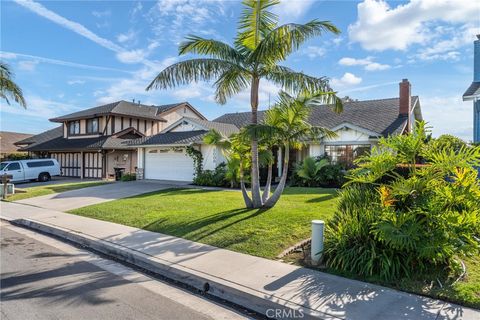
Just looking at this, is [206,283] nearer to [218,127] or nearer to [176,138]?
[176,138]

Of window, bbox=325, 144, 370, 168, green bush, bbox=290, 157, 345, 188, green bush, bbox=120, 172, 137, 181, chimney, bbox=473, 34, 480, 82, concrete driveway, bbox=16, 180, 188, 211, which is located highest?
chimney, bbox=473, 34, 480, 82

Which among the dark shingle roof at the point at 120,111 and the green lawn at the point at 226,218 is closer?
the green lawn at the point at 226,218

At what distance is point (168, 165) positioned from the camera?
898 inches

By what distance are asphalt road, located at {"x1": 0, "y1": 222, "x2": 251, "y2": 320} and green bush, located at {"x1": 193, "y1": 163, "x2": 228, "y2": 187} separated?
38.1ft

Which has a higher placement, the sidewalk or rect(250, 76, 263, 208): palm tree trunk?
rect(250, 76, 263, 208): palm tree trunk

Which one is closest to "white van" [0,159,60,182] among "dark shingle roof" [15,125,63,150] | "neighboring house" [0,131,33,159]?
"dark shingle roof" [15,125,63,150]

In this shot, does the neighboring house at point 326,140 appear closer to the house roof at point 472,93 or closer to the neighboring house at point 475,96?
the neighboring house at point 475,96

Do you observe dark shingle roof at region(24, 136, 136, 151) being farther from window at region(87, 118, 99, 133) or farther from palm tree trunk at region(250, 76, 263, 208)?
palm tree trunk at region(250, 76, 263, 208)

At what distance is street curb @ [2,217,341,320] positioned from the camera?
175 inches

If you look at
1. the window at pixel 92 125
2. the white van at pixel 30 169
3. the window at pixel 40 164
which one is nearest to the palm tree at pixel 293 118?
the white van at pixel 30 169

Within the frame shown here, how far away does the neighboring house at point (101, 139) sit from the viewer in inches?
1089

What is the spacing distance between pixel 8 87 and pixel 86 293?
59.3 ft

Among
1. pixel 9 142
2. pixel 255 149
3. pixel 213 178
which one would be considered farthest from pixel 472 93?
pixel 9 142

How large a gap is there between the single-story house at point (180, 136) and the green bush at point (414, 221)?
28.7ft
